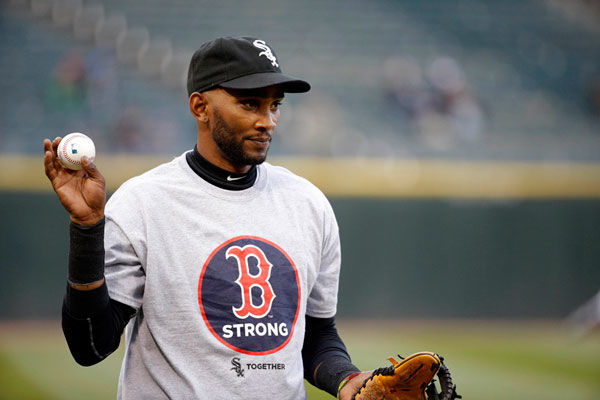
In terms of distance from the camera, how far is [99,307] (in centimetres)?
201

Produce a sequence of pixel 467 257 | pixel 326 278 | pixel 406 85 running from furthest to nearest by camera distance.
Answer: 1. pixel 406 85
2. pixel 467 257
3. pixel 326 278

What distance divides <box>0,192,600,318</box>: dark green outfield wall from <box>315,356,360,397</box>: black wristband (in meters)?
8.03

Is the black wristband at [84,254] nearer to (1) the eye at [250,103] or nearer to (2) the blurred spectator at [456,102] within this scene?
(1) the eye at [250,103]

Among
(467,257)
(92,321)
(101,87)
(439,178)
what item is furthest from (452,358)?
(101,87)

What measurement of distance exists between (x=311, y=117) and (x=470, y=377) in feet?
21.0

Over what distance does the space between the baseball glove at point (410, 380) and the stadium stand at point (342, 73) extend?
973cm

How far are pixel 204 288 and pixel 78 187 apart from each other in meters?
0.44

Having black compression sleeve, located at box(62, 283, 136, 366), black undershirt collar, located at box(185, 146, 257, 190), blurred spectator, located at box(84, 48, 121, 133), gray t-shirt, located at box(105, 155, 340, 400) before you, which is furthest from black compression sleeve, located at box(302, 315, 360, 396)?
blurred spectator, located at box(84, 48, 121, 133)

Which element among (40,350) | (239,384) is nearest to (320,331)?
(239,384)

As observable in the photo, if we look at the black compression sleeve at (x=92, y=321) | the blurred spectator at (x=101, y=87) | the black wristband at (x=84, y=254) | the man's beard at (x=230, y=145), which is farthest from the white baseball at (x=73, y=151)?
the blurred spectator at (x=101, y=87)

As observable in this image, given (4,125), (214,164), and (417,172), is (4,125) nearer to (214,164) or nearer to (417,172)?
(417,172)

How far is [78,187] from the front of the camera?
2027mm

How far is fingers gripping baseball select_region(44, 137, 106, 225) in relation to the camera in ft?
6.51

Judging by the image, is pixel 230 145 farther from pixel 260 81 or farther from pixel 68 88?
pixel 68 88
